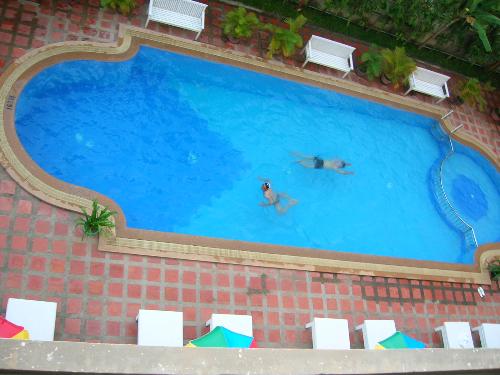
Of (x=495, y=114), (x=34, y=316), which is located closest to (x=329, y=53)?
(x=495, y=114)

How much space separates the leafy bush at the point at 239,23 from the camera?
13.3m

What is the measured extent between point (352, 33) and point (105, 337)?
1181cm

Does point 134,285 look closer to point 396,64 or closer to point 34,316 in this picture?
point 34,316

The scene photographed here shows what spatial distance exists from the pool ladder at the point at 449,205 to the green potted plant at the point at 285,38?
5617 mm

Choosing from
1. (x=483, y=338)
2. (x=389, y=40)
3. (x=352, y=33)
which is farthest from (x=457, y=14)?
(x=483, y=338)

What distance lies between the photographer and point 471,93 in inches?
634

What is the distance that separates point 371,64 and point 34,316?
11162 millimetres

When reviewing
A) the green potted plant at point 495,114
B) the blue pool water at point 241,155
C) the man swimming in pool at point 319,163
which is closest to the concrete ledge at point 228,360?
the blue pool water at point 241,155

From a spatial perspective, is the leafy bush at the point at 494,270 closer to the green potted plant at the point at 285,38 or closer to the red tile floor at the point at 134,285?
the red tile floor at the point at 134,285

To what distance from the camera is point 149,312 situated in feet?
30.1

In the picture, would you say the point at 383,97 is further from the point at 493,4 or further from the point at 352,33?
the point at 493,4

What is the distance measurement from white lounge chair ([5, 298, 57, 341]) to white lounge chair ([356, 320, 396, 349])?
6.11m

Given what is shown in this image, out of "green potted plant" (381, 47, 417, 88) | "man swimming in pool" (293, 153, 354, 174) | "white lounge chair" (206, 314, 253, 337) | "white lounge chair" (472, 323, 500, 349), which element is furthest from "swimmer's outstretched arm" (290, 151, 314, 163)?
"white lounge chair" (472, 323, 500, 349)

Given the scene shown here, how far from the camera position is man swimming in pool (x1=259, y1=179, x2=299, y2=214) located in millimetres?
12595
